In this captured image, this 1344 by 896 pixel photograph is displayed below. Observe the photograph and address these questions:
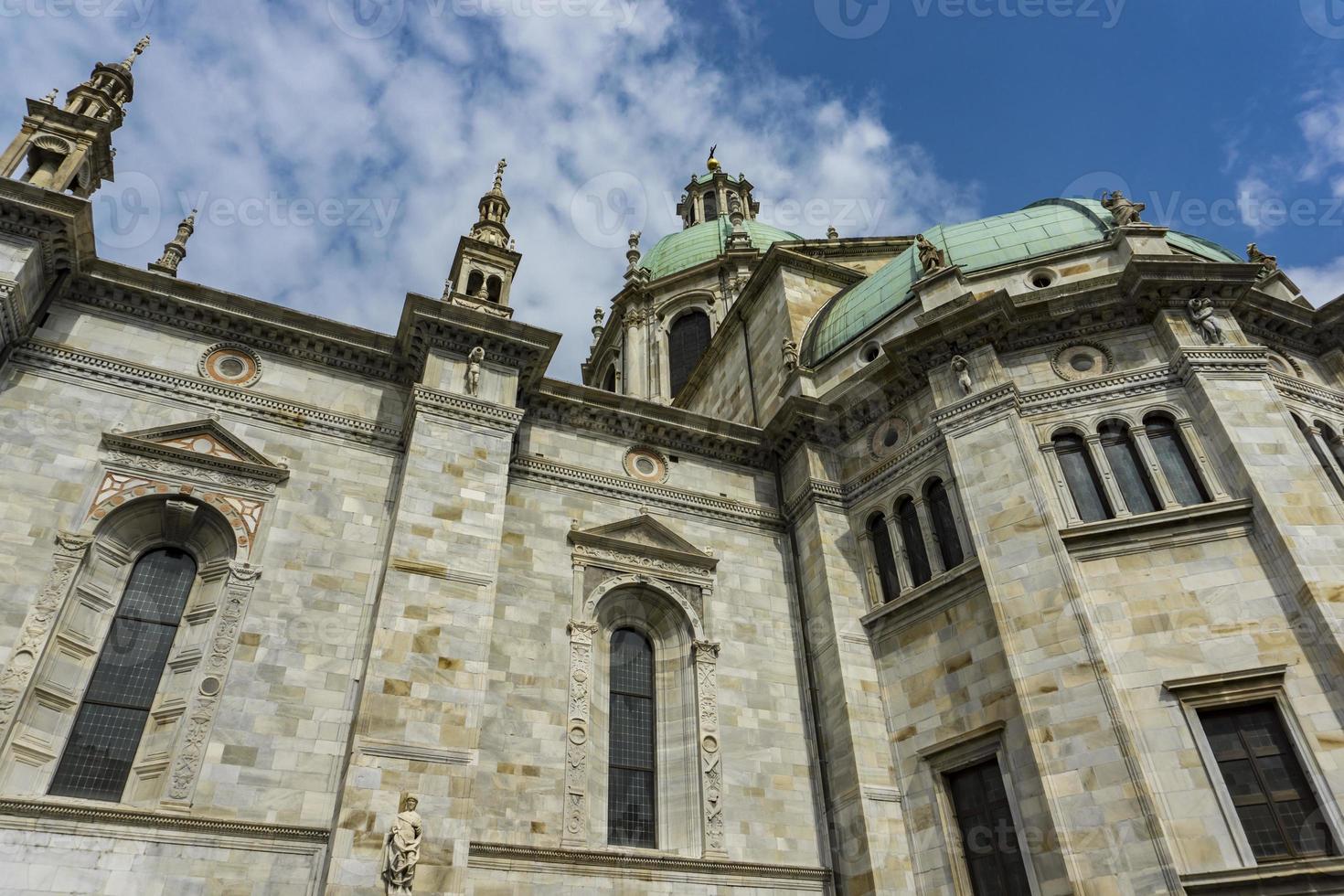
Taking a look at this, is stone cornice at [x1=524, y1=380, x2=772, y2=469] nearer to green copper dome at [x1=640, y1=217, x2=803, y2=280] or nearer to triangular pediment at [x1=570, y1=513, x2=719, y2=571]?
triangular pediment at [x1=570, y1=513, x2=719, y2=571]

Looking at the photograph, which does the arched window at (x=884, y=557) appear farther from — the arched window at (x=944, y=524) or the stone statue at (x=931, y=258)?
the stone statue at (x=931, y=258)

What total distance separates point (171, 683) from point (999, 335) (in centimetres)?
1622

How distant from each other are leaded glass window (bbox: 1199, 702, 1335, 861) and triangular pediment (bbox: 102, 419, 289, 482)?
15956 millimetres

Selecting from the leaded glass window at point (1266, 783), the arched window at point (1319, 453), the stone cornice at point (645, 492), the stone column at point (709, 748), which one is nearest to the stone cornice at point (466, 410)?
the stone cornice at point (645, 492)

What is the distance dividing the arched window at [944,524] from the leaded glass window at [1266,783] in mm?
4844

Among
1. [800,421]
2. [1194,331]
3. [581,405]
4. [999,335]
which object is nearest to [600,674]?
[581,405]

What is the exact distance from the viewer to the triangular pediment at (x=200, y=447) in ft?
50.0

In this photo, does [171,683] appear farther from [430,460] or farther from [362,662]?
[430,460]

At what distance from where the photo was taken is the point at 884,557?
18297mm

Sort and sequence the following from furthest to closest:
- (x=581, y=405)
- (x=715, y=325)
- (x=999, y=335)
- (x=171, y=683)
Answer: (x=715, y=325)
(x=581, y=405)
(x=999, y=335)
(x=171, y=683)

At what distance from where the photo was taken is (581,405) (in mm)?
19578

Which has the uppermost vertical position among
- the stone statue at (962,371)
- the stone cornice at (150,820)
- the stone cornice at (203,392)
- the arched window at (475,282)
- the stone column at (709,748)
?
the arched window at (475,282)

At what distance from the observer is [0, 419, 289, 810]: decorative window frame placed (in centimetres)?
1265

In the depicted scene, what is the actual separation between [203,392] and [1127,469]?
1715 centimetres
